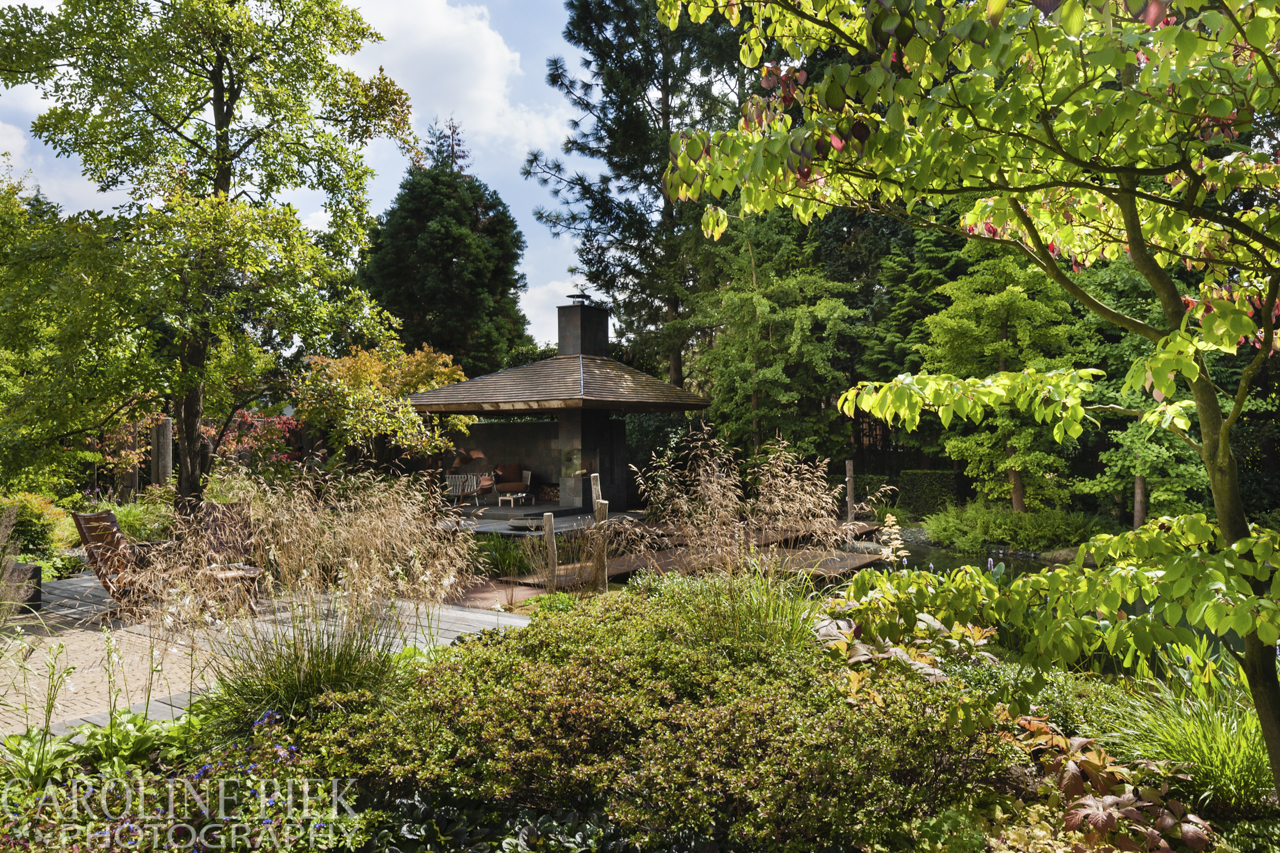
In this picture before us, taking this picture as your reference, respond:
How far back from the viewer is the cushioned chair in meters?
13.8

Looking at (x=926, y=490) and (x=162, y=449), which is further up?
(x=162, y=449)

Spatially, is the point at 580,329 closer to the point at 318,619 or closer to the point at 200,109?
the point at 200,109

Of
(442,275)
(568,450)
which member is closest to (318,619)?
(568,450)

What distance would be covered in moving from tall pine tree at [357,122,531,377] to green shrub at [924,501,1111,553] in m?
13.1

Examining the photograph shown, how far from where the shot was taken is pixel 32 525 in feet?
29.2

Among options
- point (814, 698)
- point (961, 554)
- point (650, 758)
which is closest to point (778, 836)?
point (650, 758)

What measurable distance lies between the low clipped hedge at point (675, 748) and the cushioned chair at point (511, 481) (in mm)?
10584

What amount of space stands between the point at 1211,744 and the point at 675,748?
2218 millimetres

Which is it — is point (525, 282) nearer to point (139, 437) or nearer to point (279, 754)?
point (139, 437)

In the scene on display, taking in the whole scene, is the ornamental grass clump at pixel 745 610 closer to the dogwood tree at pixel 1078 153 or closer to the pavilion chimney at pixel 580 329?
the dogwood tree at pixel 1078 153

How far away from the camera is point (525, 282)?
75.5ft

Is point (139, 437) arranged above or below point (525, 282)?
below

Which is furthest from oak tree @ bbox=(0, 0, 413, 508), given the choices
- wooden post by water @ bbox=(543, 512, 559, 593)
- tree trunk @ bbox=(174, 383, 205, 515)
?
wooden post by water @ bbox=(543, 512, 559, 593)

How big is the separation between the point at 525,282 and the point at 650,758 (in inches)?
851
